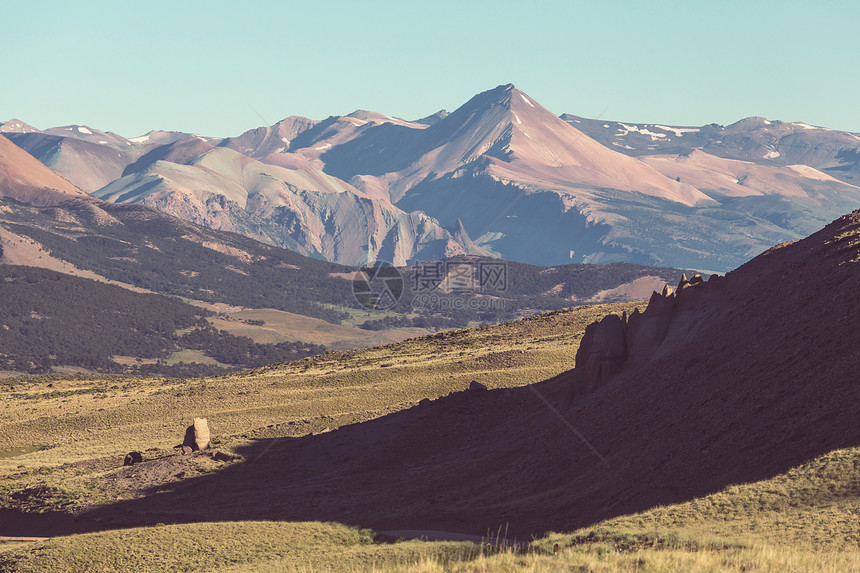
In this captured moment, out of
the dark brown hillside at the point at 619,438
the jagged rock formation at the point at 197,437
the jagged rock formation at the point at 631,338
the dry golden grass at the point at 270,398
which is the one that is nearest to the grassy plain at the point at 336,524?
the dry golden grass at the point at 270,398

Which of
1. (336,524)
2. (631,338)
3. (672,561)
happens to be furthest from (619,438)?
(672,561)

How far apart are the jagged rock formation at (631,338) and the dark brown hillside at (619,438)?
2.02ft

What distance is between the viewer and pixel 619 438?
44094 mm

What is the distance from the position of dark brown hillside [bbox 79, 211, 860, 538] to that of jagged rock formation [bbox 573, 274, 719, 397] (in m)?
0.62

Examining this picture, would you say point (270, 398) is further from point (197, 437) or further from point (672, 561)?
point (672, 561)

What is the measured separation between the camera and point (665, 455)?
3938 cm

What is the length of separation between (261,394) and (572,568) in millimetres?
66836

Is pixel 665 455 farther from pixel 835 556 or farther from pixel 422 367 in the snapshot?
pixel 422 367

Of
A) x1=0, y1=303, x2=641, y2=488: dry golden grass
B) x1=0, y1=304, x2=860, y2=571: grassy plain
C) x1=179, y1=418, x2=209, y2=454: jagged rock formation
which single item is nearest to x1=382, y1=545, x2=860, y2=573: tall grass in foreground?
x1=0, y1=304, x2=860, y2=571: grassy plain

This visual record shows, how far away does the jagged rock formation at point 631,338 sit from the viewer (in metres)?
54.8

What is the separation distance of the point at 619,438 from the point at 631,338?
1330 cm

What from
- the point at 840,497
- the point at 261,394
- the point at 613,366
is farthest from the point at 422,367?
the point at 840,497

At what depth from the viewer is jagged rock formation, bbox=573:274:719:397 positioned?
5475 cm

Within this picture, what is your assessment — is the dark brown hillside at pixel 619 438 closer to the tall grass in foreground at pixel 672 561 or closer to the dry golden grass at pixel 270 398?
the tall grass in foreground at pixel 672 561
